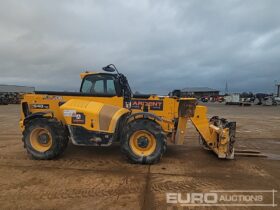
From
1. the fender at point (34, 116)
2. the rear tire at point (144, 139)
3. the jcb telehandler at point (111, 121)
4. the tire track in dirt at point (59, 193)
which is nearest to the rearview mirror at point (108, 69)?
the jcb telehandler at point (111, 121)

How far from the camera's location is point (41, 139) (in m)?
6.62

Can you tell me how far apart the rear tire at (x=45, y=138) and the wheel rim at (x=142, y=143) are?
5.91 ft

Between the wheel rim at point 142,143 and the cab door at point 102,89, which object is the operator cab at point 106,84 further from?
the wheel rim at point 142,143

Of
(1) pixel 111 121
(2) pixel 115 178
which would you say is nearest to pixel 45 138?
(1) pixel 111 121

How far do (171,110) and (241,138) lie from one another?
491 cm

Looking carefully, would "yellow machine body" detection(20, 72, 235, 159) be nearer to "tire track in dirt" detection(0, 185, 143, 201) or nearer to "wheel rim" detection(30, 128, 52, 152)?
"wheel rim" detection(30, 128, 52, 152)

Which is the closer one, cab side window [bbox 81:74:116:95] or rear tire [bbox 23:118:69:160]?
rear tire [bbox 23:118:69:160]

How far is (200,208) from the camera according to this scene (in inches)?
159

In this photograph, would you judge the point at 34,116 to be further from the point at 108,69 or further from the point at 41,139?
the point at 108,69

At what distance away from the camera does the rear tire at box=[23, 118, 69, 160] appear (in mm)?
6445

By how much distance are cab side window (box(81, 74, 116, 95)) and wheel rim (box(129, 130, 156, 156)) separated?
1419 mm

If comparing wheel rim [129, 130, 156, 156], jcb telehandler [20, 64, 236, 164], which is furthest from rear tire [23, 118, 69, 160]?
wheel rim [129, 130, 156, 156]

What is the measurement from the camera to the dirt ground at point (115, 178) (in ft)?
13.8

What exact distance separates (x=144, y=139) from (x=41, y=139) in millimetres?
A: 2697
